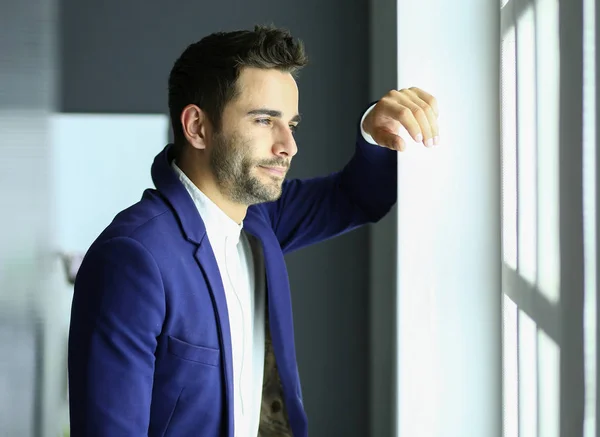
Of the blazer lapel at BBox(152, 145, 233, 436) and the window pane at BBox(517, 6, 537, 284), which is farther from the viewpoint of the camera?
the blazer lapel at BBox(152, 145, 233, 436)

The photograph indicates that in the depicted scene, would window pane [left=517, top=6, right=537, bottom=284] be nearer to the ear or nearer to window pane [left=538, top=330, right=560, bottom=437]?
window pane [left=538, top=330, right=560, bottom=437]

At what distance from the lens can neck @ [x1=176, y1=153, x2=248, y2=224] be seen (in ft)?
4.82

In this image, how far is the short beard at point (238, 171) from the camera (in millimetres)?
1425

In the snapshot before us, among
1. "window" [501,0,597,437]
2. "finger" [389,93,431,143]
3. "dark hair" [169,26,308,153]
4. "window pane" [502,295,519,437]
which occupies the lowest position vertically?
"window pane" [502,295,519,437]

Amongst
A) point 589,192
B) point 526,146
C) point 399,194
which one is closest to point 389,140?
point 399,194

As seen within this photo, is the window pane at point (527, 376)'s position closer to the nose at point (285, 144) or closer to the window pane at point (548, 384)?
the window pane at point (548, 384)

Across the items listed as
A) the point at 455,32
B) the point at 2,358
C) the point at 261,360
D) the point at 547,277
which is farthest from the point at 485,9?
the point at 2,358

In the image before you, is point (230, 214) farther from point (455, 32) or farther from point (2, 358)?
point (2, 358)

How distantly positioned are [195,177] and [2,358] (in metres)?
0.73

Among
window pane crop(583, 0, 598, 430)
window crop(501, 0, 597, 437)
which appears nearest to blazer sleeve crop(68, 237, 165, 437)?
window crop(501, 0, 597, 437)

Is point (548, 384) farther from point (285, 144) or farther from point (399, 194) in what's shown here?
point (285, 144)

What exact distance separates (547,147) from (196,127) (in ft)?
2.47

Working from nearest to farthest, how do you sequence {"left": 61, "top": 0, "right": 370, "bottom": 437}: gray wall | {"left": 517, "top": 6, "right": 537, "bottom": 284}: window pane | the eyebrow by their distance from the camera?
{"left": 517, "top": 6, "right": 537, "bottom": 284}: window pane, the eyebrow, {"left": 61, "top": 0, "right": 370, "bottom": 437}: gray wall

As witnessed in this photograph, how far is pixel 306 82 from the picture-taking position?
10.2 feet
